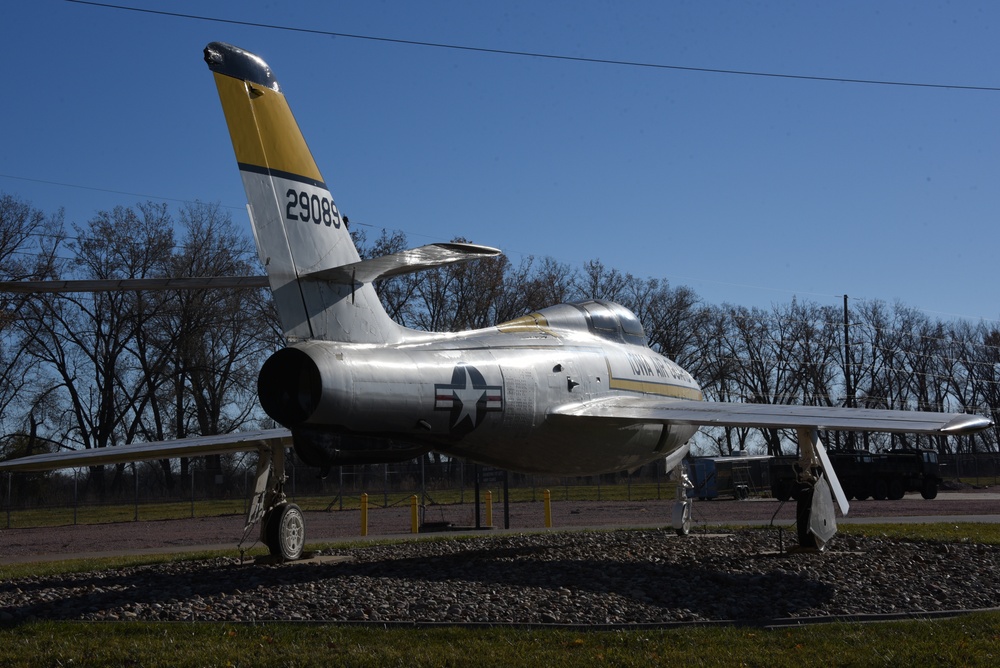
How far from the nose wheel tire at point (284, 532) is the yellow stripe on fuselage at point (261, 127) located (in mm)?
5009

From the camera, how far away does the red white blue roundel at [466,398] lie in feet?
38.2

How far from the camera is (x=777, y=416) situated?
1350 centimetres

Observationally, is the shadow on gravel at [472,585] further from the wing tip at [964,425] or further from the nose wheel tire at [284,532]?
the wing tip at [964,425]

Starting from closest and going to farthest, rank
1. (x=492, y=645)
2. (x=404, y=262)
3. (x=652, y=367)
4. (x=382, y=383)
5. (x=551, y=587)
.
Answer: (x=492, y=645)
(x=404, y=262)
(x=382, y=383)
(x=551, y=587)
(x=652, y=367)

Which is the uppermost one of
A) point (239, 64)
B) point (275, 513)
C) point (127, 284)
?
point (239, 64)

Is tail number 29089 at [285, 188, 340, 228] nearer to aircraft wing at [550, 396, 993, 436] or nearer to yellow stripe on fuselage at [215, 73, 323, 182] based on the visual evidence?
yellow stripe on fuselage at [215, 73, 323, 182]

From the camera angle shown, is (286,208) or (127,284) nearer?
(127,284)

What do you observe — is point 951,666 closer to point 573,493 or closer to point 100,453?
point 100,453

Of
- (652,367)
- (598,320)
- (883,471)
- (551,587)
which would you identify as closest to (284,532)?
(551,587)

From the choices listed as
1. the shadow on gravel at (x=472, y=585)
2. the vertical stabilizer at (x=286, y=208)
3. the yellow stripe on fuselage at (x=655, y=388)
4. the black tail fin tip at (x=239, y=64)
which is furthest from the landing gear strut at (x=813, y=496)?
the black tail fin tip at (x=239, y=64)

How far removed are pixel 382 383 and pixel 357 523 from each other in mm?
19171

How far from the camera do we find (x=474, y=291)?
53.0 meters

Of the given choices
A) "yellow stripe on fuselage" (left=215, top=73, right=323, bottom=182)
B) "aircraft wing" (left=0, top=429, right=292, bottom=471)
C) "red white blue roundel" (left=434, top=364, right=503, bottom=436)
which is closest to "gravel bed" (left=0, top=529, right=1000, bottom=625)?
"aircraft wing" (left=0, top=429, right=292, bottom=471)

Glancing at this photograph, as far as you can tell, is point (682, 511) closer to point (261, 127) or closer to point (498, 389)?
point (498, 389)
